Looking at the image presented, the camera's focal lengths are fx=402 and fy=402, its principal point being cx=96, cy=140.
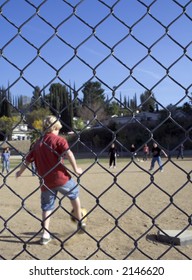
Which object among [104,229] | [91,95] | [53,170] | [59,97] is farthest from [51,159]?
[91,95]

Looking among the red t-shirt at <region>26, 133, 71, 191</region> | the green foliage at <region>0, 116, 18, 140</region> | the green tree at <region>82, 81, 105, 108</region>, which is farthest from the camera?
the red t-shirt at <region>26, 133, 71, 191</region>

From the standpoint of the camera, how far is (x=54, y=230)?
5.86m

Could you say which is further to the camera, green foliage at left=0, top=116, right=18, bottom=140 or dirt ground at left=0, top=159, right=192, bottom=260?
dirt ground at left=0, top=159, right=192, bottom=260

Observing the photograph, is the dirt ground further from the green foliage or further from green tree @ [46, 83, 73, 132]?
green tree @ [46, 83, 73, 132]

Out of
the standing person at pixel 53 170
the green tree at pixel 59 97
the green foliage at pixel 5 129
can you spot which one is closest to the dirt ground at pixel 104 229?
the standing person at pixel 53 170

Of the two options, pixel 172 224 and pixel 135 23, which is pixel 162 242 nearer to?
pixel 172 224

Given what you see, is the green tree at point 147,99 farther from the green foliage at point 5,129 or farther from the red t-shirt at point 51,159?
the red t-shirt at point 51,159

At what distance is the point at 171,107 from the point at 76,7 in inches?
33.5

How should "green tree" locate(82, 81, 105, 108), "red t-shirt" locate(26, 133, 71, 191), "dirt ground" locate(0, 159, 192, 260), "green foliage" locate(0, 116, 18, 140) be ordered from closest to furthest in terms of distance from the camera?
"green tree" locate(82, 81, 105, 108) < "green foliage" locate(0, 116, 18, 140) < "red t-shirt" locate(26, 133, 71, 191) < "dirt ground" locate(0, 159, 192, 260)

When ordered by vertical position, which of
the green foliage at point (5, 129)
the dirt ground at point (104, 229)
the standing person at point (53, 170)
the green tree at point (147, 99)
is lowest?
the dirt ground at point (104, 229)

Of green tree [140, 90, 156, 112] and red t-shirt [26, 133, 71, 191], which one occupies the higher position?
green tree [140, 90, 156, 112]

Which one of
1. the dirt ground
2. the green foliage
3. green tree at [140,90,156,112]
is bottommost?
the dirt ground

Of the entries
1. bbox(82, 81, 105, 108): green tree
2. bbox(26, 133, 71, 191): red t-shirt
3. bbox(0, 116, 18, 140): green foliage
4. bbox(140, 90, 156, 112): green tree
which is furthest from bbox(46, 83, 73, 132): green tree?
bbox(26, 133, 71, 191): red t-shirt
